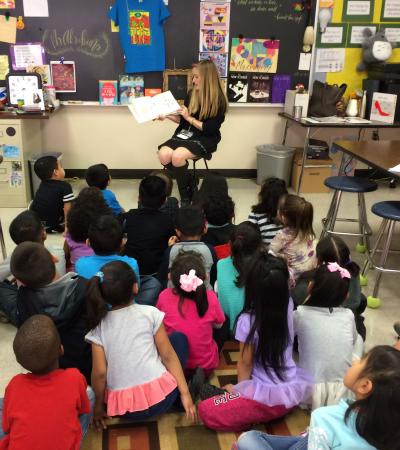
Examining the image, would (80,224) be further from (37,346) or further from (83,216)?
(37,346)

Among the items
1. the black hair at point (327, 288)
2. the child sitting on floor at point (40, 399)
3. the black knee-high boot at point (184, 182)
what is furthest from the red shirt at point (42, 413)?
the black knee-high boot at point (184, 182)

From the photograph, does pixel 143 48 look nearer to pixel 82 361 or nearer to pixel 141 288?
pixel 141 288

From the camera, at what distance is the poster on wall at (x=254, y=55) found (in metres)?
4.48

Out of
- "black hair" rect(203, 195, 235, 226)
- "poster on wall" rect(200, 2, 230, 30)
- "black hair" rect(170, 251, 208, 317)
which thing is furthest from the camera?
"poster on wall" rect(200, 2, 230, 30)

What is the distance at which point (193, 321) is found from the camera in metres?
1.83

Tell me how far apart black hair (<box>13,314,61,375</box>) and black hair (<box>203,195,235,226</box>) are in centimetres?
122

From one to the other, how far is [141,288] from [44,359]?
92cm

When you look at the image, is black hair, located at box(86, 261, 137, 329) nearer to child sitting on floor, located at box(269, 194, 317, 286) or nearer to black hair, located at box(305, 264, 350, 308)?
black hair, located at box(305, 264, 350, 308)

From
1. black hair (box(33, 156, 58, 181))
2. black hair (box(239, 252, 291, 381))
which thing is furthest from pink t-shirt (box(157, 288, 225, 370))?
black hair (box(33, 156, 58, 181))

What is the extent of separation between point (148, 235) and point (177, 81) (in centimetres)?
256

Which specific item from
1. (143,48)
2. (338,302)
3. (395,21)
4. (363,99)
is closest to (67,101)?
(143,48)

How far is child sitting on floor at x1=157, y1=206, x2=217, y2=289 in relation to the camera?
2.17 m

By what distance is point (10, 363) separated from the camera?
A: 6.76 feet

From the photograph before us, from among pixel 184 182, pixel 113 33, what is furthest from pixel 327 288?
pixel 113 33
